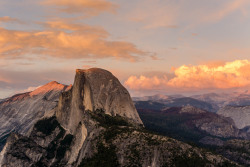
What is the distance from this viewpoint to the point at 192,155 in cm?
17050

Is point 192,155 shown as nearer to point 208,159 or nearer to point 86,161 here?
point 208,159

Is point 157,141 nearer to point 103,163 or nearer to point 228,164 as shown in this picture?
point 103,163

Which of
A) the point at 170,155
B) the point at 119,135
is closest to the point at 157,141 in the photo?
the point at 170,155

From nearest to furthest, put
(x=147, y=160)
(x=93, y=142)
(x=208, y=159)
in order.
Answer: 1. (x=147, y=160)
2. (x=208, y=159)
3. (x=93, y=142)

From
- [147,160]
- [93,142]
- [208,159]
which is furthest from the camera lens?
[93,142]

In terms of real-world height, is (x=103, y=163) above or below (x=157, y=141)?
below

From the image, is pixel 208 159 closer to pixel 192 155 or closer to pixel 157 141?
pixel 192 155

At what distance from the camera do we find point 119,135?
610ft

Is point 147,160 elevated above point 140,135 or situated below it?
below

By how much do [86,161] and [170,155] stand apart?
184ft

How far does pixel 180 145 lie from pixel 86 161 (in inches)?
2484

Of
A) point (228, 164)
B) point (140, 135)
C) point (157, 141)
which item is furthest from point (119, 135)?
point (228, 164)

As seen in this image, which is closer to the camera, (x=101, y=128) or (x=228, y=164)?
(x=228, y=164)

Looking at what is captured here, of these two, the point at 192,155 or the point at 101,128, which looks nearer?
the point at 192,155
